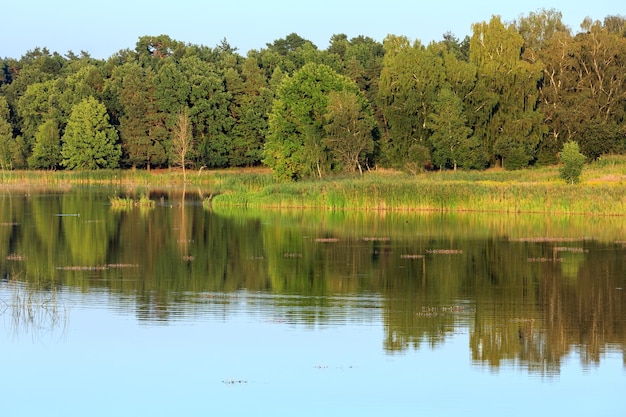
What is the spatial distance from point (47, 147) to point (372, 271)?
75.2m

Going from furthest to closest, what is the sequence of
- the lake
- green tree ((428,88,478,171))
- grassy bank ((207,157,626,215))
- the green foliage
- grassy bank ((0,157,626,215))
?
green tree ((428,88,478,171))
the green foliage
grassy bank ((0,157,626,215))
grassy bank ((207,157,626,215))
the lake

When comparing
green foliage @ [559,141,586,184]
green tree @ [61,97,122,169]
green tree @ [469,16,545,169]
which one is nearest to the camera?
green foliage @ [559,141,586,184]

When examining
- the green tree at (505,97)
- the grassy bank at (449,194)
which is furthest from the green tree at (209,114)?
the grassy bank at (449,194)

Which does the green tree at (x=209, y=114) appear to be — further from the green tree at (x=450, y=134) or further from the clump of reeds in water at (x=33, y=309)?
the clump of reeds in water at (x=33, y=309)

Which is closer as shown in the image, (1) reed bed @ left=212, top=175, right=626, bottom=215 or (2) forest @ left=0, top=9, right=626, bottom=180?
(1) reed bed @ left=212, top=175, right=626, bottom=215

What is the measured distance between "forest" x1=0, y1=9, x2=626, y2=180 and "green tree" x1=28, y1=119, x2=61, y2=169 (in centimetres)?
14

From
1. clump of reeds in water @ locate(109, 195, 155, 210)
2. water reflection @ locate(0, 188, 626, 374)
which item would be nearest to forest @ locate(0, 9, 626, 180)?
clump of reeds in water @ locate(109, 195, 155, 210)

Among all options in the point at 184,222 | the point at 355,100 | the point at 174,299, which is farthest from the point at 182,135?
the point at 174,299

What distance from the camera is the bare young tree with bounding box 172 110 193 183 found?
3583 inches

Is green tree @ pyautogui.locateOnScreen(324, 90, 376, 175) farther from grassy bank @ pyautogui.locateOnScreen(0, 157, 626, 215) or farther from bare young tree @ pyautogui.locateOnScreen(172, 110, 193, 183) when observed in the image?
bare young tree @ pyautogui.locateOnScreen(172, 110, 193, 183)

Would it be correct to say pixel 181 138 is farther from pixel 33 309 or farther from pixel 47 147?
pixel 33 309

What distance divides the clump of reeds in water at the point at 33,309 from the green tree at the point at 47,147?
75750 mm

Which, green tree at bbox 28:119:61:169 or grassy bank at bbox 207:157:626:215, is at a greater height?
green tree at bbox 28:119:61:169

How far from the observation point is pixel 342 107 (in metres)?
70.0
